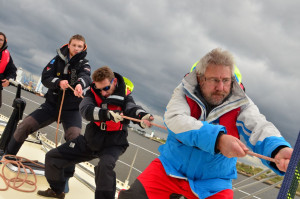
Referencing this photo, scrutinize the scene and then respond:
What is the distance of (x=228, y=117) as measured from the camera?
65.6 inches

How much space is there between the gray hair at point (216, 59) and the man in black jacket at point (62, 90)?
6.16 ft

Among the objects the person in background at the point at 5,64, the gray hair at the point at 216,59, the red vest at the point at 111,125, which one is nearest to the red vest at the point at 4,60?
the person in background at the point at 5,64

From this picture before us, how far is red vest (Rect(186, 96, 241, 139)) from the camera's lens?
1666 millimetres

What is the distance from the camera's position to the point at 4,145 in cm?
366

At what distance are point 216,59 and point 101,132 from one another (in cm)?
151

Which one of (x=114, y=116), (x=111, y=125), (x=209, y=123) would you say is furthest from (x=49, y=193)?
(x=209, y=123)

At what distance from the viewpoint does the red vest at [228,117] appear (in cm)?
167

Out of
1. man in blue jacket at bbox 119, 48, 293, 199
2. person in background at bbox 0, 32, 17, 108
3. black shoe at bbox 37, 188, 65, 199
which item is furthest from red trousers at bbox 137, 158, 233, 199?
person in background at bbox 0, 32, 17, 108

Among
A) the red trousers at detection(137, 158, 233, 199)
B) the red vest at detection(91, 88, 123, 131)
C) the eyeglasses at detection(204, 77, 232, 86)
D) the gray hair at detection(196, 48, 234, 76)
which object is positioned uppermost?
the gray hair at detection(196, 48, 234, 76)

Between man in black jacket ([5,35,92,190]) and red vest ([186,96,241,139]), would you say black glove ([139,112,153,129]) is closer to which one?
red vest ([186,96,241,139])

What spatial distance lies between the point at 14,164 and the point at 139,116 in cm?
192

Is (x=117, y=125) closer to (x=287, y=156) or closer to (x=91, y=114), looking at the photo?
(x=91, y=114)

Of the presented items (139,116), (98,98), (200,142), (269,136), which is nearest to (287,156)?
(269,136)

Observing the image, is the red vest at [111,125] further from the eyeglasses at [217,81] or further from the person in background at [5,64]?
the person in background at [5,64]
